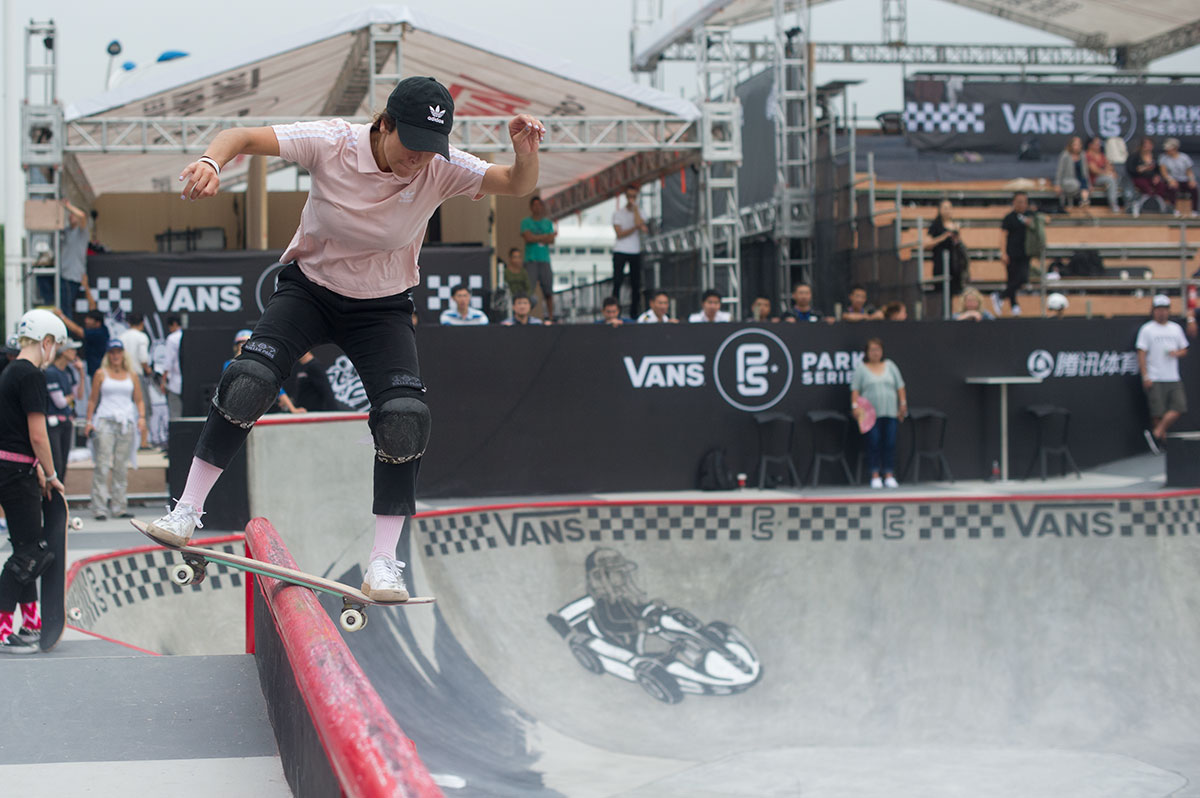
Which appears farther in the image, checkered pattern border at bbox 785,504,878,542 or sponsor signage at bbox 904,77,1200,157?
sponsor signage at bbox 904,77,1200,157

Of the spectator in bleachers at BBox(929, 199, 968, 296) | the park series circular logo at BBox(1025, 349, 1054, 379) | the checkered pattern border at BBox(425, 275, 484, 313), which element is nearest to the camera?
the park series circular logo at BBox(1025, 349, 1054, 379)

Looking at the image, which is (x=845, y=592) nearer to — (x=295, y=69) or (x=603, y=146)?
(x=603, y=146)

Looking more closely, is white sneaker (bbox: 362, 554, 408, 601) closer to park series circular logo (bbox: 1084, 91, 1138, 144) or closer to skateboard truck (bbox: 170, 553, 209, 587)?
skateboard truck (bbox: 170, 553, 209, 587)

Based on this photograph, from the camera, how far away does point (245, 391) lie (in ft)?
11.5

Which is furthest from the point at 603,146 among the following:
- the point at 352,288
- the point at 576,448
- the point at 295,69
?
the point at 352,288

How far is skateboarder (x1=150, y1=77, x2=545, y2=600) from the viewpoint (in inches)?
138

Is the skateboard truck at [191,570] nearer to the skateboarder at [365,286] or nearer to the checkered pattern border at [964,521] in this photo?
the skateboarder at [365,286]

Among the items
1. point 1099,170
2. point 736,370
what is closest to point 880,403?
point 736,370

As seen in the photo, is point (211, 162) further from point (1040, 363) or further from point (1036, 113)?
point (1036, 113)

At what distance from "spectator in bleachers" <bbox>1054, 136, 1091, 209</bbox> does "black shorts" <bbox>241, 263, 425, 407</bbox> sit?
1865cm

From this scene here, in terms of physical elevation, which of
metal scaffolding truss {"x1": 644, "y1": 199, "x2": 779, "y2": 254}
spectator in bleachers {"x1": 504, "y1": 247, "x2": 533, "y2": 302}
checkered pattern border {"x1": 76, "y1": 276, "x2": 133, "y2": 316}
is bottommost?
checkered pattern border {"x1": 76, "y1": 276, "x2": 133, "y2": 316}

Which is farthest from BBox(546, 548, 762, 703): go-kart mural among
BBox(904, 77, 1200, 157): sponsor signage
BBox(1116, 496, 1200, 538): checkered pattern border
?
BBox(904, 77, 1200, 157): sponsor signage

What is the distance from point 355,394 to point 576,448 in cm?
228

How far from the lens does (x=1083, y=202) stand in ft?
65.9
